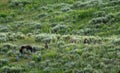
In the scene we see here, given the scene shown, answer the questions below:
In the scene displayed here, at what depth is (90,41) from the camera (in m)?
17.1

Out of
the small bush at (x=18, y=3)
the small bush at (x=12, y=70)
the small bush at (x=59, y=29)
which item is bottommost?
the small bush at (x=18, y=3)

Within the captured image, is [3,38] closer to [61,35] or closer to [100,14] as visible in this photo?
[61,35]

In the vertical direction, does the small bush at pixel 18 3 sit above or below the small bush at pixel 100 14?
below

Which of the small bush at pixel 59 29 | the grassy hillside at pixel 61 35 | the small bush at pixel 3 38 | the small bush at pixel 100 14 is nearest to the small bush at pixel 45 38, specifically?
the grassy hillside at pixel 61 35

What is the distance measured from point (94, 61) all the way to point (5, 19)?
1579 cm

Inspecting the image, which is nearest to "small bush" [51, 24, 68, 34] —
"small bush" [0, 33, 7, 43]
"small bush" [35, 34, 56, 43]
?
"small bush" [35, 34, 56, 43]

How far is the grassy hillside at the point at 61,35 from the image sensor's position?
45.0ft

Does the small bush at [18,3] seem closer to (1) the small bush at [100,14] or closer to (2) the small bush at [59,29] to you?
(2) the small bush at [59,29]

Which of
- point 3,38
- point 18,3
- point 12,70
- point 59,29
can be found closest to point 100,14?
point 59,29

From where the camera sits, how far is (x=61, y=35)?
2044 cm

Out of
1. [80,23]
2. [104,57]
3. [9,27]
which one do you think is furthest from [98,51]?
[9,27]

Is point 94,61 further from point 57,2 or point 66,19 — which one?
point 57,2

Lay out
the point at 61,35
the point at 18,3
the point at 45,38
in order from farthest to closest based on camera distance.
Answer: the point at 18,3 < the point at 61,35 < the point at 45,38

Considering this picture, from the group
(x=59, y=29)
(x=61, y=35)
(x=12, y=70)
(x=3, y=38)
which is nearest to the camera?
(x=12, y=70)
